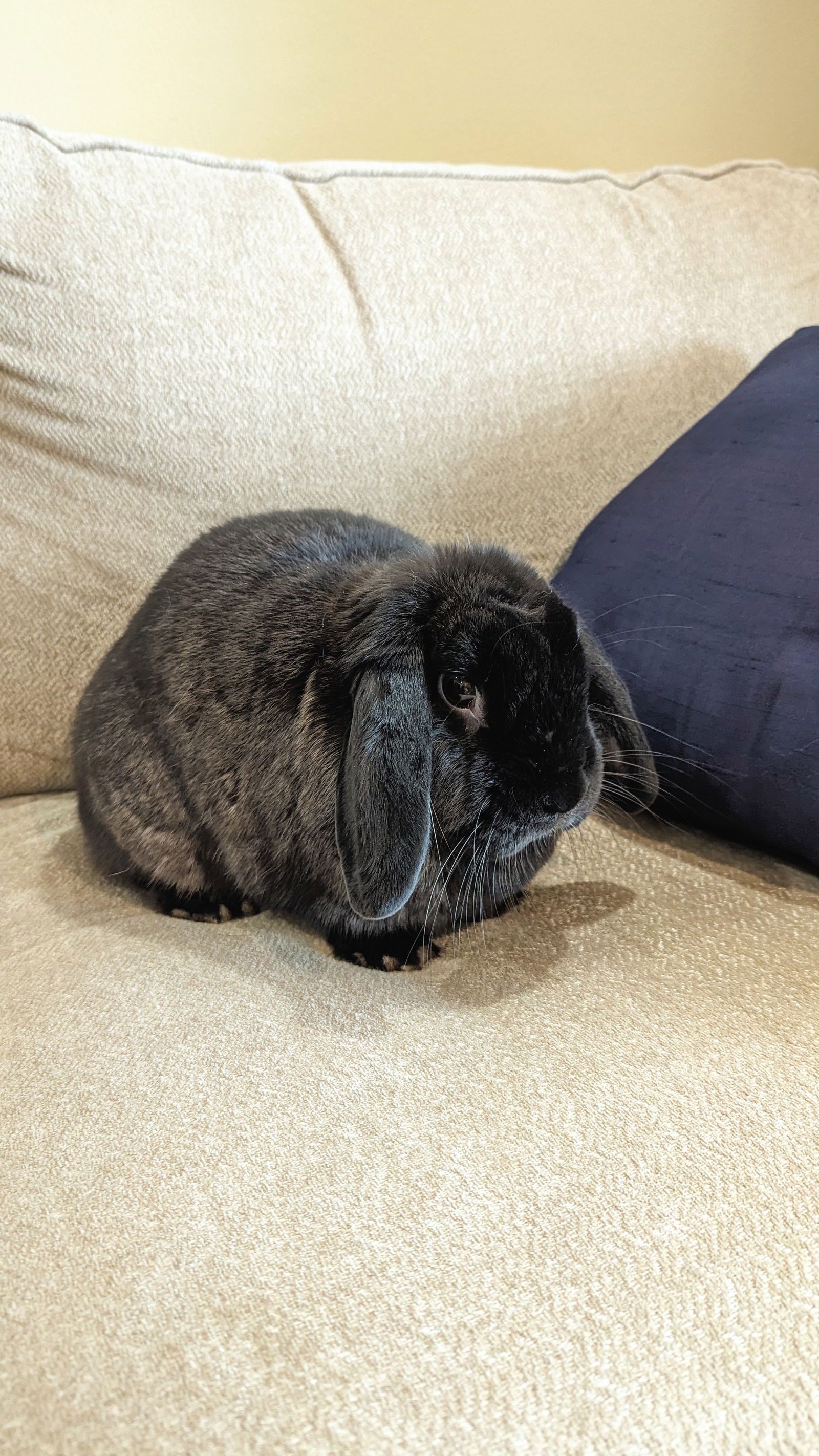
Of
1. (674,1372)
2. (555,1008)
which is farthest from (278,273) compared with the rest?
(674,1372)

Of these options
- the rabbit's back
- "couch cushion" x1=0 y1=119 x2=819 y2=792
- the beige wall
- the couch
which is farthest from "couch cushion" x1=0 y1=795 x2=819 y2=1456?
the beige wall

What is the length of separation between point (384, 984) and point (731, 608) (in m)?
0.56

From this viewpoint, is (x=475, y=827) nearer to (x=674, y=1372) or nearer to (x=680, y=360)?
(x=674, y=1372)

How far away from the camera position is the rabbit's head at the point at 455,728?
0.90 metres

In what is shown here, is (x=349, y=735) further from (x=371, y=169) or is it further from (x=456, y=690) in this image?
(x=371, y=169)

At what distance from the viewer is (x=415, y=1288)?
2.19ft

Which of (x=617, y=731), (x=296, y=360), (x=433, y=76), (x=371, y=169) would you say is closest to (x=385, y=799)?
(x=617, y=731)

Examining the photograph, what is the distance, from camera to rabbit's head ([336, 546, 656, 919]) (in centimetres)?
90

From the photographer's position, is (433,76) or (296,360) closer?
(296,360)

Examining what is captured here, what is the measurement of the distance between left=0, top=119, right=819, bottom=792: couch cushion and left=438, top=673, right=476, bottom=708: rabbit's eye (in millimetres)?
613

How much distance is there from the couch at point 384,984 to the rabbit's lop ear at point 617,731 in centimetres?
11

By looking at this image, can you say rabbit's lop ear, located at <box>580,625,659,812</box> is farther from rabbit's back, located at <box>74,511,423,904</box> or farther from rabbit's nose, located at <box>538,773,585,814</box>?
rabbit's back, located at <box>74,511,423,904</box>

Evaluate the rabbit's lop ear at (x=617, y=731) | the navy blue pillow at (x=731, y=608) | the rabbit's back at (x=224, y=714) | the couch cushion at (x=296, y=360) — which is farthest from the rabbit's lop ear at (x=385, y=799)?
the couch cushion at (x=296, y=360)

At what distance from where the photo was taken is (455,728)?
0.97 metres
